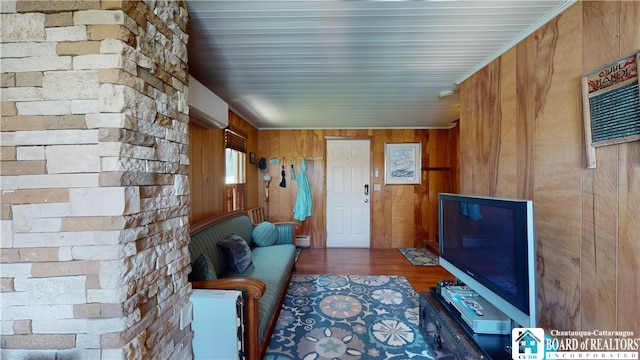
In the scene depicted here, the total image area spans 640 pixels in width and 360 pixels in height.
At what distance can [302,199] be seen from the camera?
4.29 meters

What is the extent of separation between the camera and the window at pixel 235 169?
3072 mm

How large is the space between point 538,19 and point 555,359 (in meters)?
1.72

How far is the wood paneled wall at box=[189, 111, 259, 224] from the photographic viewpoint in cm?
220

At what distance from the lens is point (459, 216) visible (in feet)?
5.33

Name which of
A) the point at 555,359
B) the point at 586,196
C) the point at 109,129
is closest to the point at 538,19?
the point at 586,196

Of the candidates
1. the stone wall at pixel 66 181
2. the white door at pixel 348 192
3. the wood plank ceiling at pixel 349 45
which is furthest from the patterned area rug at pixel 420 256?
the stone wall at pixel 66 181

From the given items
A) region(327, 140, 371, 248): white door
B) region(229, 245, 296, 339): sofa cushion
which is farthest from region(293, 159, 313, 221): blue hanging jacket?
region(229, 245, 296, 339): sofa cushion

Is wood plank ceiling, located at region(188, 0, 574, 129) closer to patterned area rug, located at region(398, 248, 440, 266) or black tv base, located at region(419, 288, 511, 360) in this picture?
black tv base, located at region(419, 288, 511, 360)

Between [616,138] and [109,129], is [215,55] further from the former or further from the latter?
[616,138]

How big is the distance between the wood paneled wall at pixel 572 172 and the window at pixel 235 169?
9.10ft

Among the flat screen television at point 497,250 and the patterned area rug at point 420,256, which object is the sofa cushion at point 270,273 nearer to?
the flat screen television at point 497,250

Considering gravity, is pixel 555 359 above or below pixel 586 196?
below

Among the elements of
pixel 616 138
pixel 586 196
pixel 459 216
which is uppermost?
pixel 616 138

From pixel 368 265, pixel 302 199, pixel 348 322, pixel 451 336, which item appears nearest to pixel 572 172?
pixel 451 336
